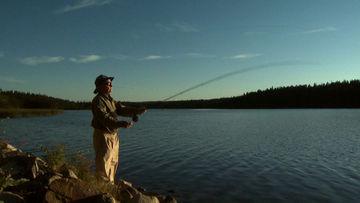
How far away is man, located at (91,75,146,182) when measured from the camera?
8.20 metres

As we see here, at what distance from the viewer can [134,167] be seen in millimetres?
17750

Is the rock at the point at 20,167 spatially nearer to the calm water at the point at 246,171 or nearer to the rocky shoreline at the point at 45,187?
the rocky shoreline at the point at 45,187

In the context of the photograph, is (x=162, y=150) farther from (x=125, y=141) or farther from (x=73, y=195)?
(x=73, y=195)

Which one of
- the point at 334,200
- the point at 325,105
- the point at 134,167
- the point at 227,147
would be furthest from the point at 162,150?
the point at 325,105

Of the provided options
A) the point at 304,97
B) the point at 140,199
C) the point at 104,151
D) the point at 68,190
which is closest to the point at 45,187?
the point at 68,190

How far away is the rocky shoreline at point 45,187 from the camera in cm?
682

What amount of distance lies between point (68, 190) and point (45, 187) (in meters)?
0.39

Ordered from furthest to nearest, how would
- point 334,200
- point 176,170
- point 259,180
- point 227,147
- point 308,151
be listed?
1. point 227,147
2. point 308,151
3. point 176,170
4. point 259,180
5. point 334,200

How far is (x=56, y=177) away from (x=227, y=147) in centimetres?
1836

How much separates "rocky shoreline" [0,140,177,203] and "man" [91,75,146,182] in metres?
0.40

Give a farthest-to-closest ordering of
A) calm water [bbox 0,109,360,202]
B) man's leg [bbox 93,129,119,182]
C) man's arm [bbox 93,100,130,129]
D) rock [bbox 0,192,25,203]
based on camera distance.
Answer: calm water [bbox 0,109,360,202] → man's leg [bbox 93,129,119,182] → man's arm [bbox 93,100,130,129] → rock [bbox 0,192,25,203]

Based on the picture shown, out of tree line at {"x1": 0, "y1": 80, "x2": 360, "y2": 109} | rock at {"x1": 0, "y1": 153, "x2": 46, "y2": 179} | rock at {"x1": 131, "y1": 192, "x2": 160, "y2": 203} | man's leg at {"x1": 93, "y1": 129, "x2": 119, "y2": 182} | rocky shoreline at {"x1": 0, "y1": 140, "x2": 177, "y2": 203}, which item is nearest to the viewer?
rocky shoreline at {"x1": 0, "y1": 140, "x2": 177, "y2": 203}

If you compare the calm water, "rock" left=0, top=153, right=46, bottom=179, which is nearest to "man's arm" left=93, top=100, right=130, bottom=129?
"rock" left=0, top=153, right=46, bottom=179

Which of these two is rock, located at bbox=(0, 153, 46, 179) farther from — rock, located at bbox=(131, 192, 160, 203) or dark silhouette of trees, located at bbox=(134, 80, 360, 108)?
Result: dark silhouette of trees, located at bbox=(134, 80, 360, 108)
